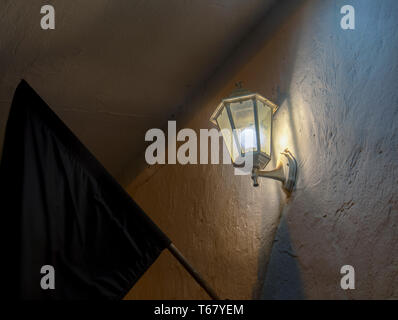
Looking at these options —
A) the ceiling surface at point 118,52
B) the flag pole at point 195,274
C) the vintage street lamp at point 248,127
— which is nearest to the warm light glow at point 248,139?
the vintage street lamp at point 248,127

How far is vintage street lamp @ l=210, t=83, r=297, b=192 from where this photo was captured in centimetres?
249

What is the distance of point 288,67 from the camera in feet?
9.65

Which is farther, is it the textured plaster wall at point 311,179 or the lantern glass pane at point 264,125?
the lantern glass pane at point 264,125

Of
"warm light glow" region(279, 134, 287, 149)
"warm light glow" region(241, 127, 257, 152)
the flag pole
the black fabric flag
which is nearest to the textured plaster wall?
"warm light glow" region(279, 134, 287, 149)

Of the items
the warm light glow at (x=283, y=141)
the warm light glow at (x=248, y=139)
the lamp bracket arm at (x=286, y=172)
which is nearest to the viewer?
the warm light glow at (x=248, y=139)

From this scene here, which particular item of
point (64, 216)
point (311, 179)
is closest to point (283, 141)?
point (311, 179)

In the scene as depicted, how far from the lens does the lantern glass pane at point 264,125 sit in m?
2.53

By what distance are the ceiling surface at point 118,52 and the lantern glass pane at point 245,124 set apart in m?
0.98

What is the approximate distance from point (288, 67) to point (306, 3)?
371 mm

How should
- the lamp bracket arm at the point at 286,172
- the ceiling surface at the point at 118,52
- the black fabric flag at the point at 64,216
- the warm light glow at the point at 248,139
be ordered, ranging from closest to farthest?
the black fabric flag at the point at 64,216, the warm light glow at the point at 248,139, the lamp bracket arm at the point at 286,172, the ceiling surface at the point at 118,52

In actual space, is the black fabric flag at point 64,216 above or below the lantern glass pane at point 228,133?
below

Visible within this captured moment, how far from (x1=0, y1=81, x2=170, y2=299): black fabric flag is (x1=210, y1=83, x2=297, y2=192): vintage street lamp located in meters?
0.59

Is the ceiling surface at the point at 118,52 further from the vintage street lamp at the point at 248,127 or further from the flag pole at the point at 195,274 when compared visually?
the flag pole at the point at 195,274
